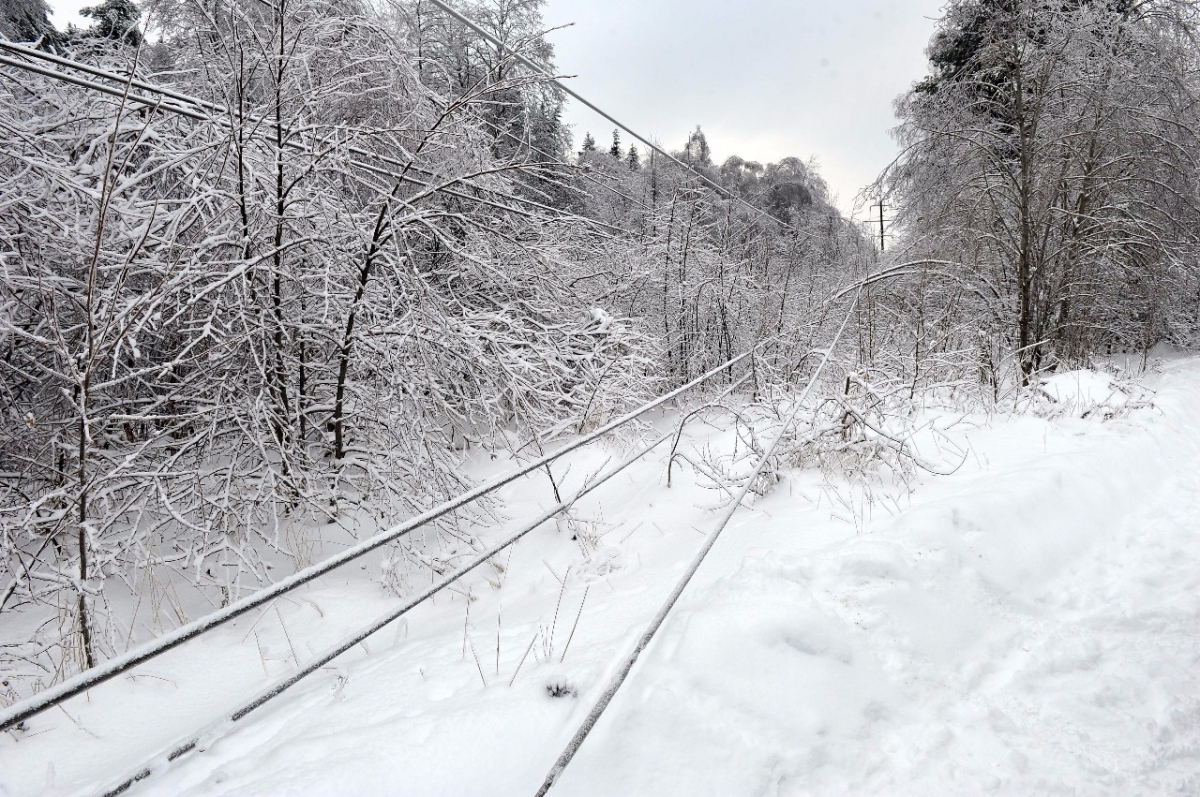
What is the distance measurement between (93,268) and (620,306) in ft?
30.9

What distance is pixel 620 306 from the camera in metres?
11.1

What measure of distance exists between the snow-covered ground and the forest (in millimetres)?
659

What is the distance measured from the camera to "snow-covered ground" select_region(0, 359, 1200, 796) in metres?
1.67

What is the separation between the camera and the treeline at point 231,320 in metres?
3.19

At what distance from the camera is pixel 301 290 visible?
4188mm

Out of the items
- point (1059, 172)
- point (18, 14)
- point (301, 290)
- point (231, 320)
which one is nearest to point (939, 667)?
point (231, 320)

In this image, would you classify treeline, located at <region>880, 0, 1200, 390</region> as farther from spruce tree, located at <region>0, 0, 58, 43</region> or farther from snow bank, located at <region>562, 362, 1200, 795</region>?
spruce tree, located at <region>0, 0, 58, 43</region>

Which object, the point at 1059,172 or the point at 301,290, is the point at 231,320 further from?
the point at 1059,172

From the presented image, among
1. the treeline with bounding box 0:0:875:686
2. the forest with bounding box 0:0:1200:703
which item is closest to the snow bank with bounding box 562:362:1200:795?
the forest with bounding box 0:0:1200:703

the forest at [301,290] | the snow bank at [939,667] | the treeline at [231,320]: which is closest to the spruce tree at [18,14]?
the forest at [301,290]

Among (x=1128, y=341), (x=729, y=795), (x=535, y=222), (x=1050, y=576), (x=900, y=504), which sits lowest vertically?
(x=729, y=795)

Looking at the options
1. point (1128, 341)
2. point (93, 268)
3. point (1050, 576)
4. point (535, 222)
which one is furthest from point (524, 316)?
point (1128, 341)

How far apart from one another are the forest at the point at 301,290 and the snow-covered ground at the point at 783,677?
659 millimetres

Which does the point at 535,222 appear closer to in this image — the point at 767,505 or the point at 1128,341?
the point at 767,505
